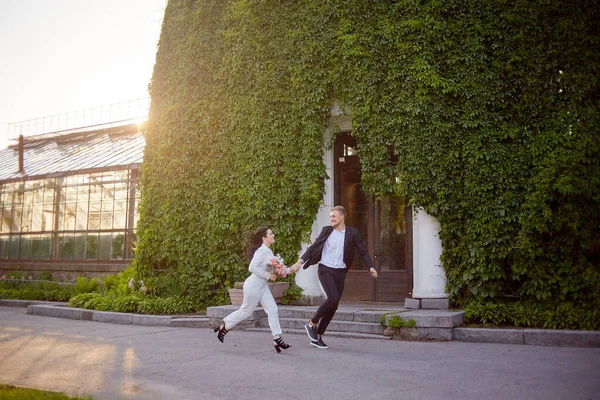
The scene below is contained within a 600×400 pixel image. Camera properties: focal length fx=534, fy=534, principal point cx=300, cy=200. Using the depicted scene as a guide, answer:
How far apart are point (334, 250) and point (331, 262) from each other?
180 mm

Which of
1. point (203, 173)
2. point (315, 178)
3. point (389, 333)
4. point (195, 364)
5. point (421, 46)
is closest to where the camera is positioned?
point (195, 364)

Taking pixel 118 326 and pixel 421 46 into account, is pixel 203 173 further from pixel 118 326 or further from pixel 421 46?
pixel 421 46

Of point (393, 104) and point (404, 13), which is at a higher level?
point (404, 13)

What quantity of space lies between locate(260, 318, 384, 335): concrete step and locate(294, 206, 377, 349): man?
3.91 feet

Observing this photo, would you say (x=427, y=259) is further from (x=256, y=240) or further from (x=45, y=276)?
(x=45, y=276)

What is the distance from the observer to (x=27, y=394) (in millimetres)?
4805

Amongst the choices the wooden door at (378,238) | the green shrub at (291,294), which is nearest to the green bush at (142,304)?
the green shrub at (291,294)

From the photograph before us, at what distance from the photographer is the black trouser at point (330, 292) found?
292 inches

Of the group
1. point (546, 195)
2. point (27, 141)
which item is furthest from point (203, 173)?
point (27, 141)

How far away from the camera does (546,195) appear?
888 cm

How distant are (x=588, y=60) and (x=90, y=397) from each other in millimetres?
9106

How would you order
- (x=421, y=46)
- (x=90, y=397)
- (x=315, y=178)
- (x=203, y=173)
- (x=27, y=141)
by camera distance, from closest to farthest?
(x=90, y=397), (x=421, y=46), (x=315, y=178), (x=203, y=173), (x=27, y=141)

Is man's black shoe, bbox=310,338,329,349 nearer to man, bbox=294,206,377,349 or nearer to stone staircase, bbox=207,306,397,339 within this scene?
man, bbox=294,206,377,349

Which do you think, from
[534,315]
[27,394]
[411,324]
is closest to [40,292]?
[411,324]
